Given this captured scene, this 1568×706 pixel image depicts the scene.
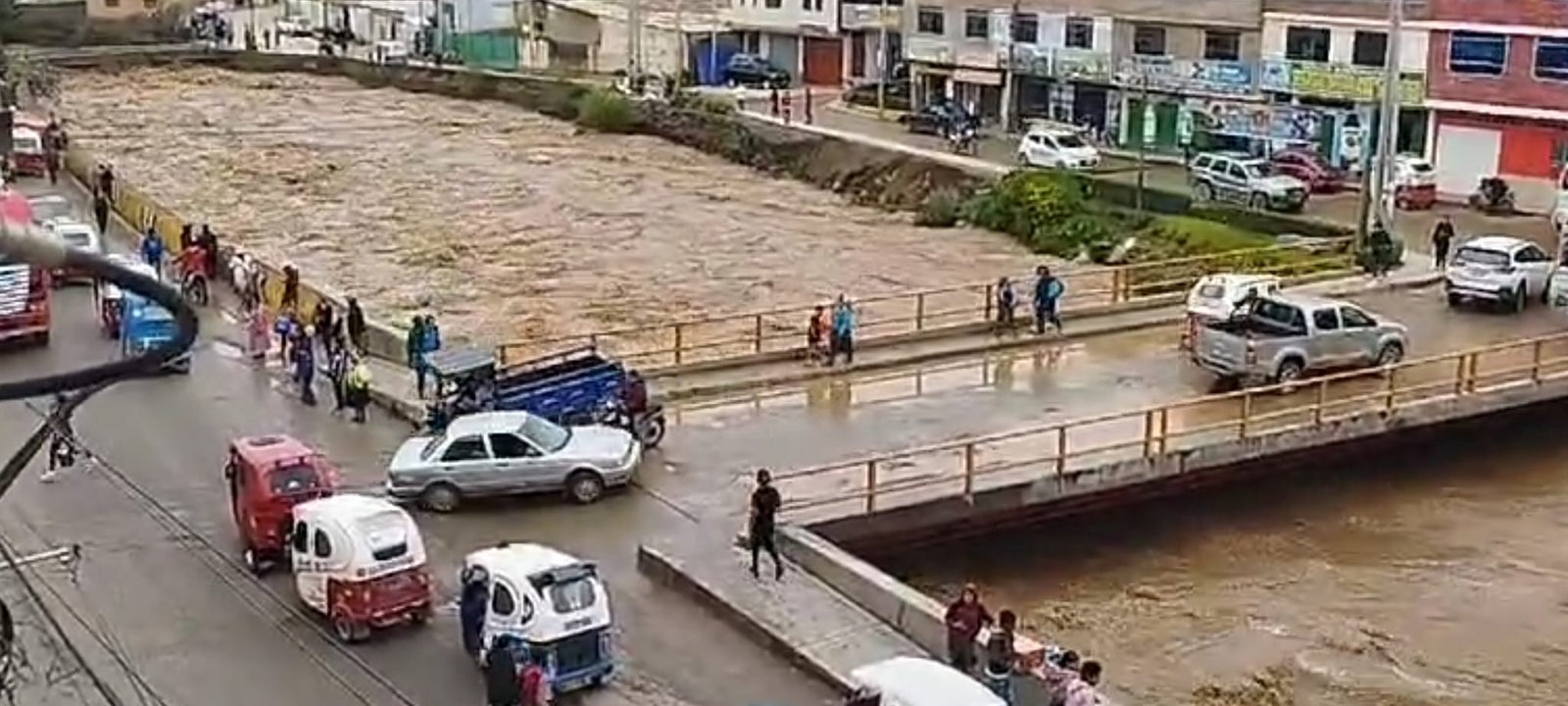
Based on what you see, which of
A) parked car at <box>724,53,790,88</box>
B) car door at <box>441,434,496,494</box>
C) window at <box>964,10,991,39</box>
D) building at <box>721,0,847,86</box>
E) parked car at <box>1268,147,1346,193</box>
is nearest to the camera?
car door at <box>441,434,496,494</box>

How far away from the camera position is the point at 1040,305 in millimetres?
35656

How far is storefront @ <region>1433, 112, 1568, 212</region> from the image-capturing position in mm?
52156

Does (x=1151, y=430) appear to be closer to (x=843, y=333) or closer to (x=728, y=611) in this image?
(x=843, y=333)

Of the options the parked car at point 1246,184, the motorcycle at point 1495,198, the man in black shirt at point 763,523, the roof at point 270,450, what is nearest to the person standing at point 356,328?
the roof at point 270,450

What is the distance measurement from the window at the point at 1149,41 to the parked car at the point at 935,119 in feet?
19.2

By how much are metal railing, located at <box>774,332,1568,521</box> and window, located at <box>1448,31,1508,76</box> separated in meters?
21.0

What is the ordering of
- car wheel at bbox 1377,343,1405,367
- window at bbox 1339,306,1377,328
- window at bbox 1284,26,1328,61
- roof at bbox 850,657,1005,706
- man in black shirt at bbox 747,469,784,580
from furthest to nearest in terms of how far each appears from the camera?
window at bbox 1284,26,1328,61 < car wheel at bbox 1377,343,1405,367 < window at bbox 1339,306,1377,328 < man in black shirt at bbox 747,469,784,580 < roof at bbox 850,657,1005,706

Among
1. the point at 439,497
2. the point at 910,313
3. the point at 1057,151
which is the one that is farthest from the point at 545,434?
the point at 1057,151

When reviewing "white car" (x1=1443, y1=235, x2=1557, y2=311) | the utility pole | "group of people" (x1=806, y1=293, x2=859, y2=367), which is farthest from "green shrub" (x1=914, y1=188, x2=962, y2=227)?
"group of people" (x1=806, y1=293, x2=859, y2=367)

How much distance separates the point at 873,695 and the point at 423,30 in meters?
90.0

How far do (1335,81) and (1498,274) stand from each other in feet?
69.2

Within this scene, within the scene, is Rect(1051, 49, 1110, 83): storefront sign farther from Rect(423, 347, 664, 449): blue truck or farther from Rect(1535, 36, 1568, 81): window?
Rect(423, 347, 664, 449): blue truck

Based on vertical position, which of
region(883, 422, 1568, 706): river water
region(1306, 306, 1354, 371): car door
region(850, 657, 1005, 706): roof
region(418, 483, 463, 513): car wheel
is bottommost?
region(883, 422, 1568, 706): river water

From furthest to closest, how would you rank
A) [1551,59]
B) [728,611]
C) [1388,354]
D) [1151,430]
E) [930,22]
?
[930,22]
[1551,59]
[1388,354]
[1151,430]
[728,611]
